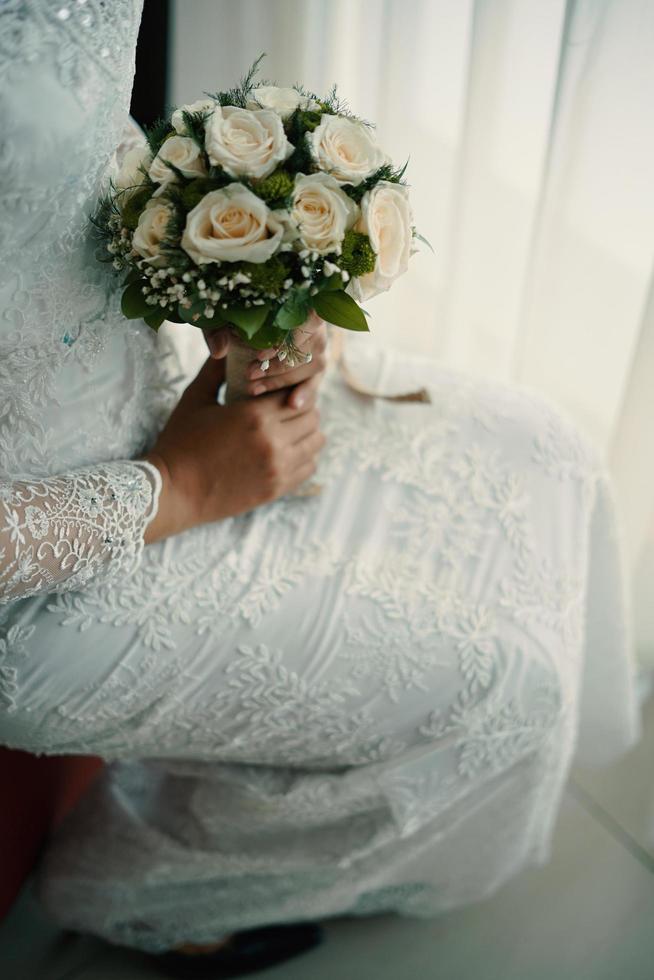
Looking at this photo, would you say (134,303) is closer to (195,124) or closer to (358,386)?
(195,124)

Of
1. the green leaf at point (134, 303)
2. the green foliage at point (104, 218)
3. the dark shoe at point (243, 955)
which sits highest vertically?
the green foliage at point (104, 218)

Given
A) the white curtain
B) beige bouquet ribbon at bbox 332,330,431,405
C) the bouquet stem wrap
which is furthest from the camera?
the white curtain

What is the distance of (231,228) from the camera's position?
0.67 meters

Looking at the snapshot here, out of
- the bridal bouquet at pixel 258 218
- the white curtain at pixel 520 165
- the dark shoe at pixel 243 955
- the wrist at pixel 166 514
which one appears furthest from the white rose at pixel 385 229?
the dark shoe at pixel 243 955

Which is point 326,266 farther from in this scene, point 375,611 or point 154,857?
point 154,857

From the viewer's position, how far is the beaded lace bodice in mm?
637

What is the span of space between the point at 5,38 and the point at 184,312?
0.26 metres

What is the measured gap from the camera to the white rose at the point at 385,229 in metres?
0.72

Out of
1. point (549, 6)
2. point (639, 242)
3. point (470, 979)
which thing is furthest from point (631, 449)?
point (470, 979)

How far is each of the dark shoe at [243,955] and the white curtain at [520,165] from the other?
0.98m

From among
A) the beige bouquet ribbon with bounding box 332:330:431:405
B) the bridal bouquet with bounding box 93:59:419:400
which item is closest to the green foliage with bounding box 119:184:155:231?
the bridal bouquet with bounding box 93:59:419:400

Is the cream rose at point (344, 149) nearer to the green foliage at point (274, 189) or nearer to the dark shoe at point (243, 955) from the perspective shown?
the green foliage at point (274, 189)

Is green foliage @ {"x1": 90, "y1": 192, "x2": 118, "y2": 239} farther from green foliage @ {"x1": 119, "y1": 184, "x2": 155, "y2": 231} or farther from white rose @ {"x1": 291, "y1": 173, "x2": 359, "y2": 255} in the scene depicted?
white rose @ {"x1": 291, "y1": 173, "x2": 359, "y2": 255}

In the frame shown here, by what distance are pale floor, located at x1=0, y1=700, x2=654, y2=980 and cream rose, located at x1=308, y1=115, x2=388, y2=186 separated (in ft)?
3.82
